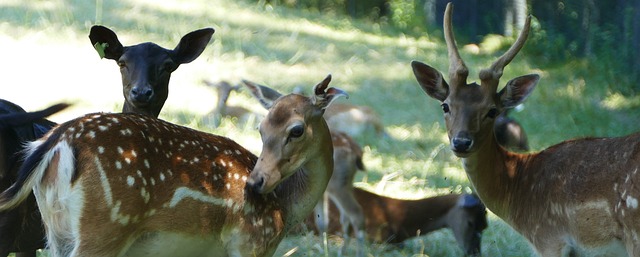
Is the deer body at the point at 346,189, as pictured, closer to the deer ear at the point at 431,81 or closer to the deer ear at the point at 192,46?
the deer ear at the point at 192,46

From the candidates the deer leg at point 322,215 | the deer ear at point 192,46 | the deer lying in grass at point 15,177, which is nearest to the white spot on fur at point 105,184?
the deer lying in grass at point 15,177

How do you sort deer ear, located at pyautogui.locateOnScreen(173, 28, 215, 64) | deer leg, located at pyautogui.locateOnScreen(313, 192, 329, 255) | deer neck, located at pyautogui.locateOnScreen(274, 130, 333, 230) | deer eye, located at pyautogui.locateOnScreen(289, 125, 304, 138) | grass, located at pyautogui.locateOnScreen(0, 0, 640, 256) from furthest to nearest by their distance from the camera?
grass, located at pyautogui.locateOnScreen(0, 0, 640, 256), deer leg, located at pyautogui.locateOnScreen(313, 192, 329, 255), deer ear, located at pyautogui.locateOnScreen(173, 28, 215, 64), deer neck, located at pyautogui.locateOnScreen(274, 130, 333, 230), deer eye, located at pyautogui.locateOnScreen(289, 125, 304, 138)

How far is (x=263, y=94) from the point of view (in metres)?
6.25

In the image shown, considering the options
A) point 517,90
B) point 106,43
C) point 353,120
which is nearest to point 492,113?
point 517,90

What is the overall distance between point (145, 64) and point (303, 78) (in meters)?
7.86

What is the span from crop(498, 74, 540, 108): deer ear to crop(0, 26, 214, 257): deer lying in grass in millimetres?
2079

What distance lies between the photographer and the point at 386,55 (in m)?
17.2

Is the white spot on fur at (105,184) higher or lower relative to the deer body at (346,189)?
higher

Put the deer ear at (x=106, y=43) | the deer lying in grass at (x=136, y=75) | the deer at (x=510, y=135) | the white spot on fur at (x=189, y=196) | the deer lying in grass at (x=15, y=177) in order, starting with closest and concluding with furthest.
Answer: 1. the white spot on fur at (x=189, y=196)
2. the deer lying in grass at (x=15, y=177)
3. the deer lying in grass at (x=136, y=75)
4. the deer ear at (x=106, y=43)
5. the deer at (x=510, y=135)

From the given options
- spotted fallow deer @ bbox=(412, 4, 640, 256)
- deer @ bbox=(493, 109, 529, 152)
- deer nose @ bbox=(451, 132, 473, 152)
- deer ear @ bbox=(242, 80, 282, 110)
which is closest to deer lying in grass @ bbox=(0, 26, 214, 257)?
deer ear @ bbox=(242, 80, 282, 110)

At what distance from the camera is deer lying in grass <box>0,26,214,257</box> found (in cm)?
586

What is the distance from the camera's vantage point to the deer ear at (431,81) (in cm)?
664

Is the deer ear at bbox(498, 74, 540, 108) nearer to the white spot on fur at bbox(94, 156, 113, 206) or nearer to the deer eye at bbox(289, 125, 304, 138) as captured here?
the deer eye at bbox(289, 125, 304, 138)

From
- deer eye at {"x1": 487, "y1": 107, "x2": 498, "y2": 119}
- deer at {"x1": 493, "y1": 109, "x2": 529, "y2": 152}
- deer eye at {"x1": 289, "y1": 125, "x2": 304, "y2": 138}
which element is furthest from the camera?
deer at {"x1": 493, "y1": 109, "x2": 529, "y2": 152}
